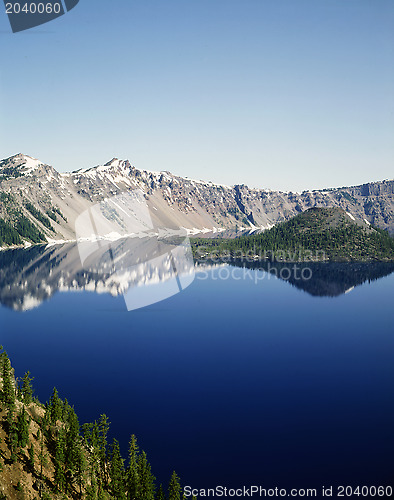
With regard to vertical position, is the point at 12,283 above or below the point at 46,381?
above

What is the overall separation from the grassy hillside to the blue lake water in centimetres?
634

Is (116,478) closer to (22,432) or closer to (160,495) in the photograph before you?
(160,495)

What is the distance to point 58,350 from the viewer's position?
93812 millimetres

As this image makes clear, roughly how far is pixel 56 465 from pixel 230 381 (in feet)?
132

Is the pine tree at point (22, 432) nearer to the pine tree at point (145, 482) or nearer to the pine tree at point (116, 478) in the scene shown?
the pine tree at point (116, 478)

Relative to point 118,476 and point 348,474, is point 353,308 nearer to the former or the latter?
point 348,474

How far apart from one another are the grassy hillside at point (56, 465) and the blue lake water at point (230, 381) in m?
6.34

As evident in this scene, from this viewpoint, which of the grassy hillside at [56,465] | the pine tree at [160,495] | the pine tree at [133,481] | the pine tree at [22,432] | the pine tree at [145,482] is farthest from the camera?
the pine tree at [133,481]

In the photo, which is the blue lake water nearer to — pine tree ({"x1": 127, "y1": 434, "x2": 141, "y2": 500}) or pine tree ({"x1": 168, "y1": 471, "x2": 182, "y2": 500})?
pine tree ({"x1": 127, "y1": 434, "x2": 141, "y2": 500})

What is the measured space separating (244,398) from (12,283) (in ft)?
445

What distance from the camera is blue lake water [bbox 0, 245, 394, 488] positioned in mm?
52844

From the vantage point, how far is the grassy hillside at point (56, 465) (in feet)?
134

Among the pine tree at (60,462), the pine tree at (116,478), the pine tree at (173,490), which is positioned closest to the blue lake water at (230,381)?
the pine tree at (173,490)

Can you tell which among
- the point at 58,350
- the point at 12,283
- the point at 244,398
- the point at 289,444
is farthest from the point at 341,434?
the point at 12,283
